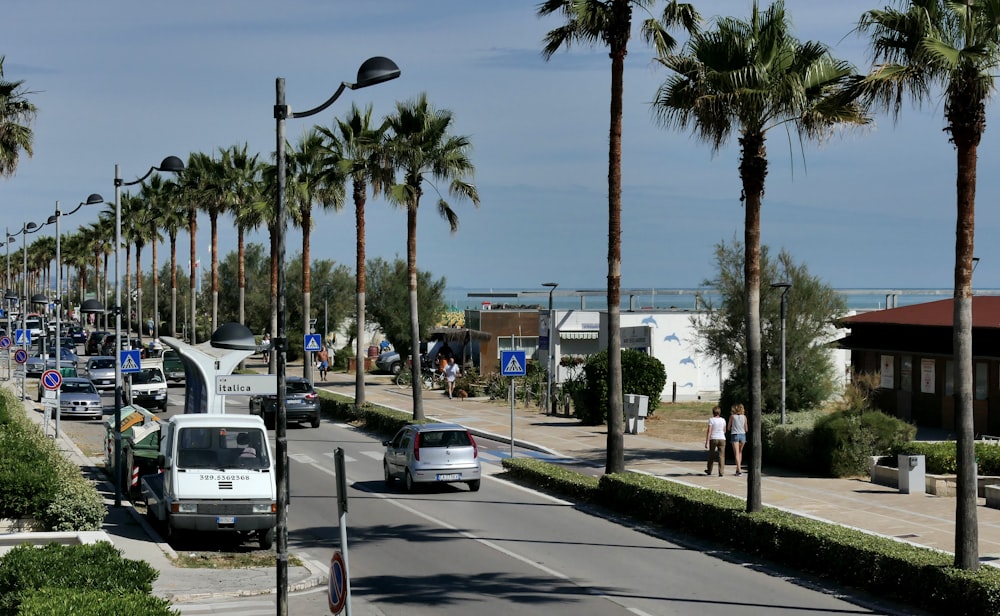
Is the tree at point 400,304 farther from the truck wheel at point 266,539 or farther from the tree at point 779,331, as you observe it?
the truck wheel at point 266,539

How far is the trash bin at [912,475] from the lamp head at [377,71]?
50.6ft

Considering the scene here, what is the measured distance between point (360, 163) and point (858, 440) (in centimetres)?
1969

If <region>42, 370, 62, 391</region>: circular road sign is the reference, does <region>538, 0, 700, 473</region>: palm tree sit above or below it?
above

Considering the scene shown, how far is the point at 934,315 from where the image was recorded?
119 ft

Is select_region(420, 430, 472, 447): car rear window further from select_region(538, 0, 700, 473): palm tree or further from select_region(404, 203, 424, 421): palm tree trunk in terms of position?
select_region(404, 203, 424, 421): palm tree trunk

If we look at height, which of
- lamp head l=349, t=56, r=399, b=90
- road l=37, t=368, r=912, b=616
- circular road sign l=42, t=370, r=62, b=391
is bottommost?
road l=37, t=368, r=912, b=616

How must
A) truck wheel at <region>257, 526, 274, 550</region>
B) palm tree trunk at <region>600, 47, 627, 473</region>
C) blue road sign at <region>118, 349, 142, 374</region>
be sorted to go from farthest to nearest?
blue road sign at <region>118, 349, 142, 374</region> < palm tree trunk at <region>600, 47, 627, 473</region> < truck wheel at <region>257, 526, 274, 550</region>

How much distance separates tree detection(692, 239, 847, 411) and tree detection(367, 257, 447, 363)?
87.0 feet

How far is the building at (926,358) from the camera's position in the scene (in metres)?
32.3

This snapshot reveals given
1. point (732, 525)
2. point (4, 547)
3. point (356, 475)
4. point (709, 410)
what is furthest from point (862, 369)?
point (4, 547)

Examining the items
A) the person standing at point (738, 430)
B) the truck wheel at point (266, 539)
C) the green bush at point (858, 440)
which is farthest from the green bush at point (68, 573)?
the green bush at point (858, 440)

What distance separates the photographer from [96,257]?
124 meters

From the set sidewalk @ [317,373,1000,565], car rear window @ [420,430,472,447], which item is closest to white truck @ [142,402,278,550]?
car rear window @ [420,430,472,447]

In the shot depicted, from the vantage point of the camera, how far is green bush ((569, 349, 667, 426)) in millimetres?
37438
